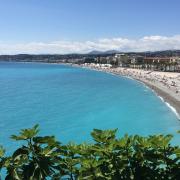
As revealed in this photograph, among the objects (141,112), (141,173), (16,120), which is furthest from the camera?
(141,112)

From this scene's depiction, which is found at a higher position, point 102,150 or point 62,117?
point 102,150

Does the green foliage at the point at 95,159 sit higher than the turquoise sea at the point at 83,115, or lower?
higher

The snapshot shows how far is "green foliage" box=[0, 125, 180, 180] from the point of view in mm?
8930

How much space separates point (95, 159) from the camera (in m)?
9.09

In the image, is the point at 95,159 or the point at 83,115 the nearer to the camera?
the point at 95,159

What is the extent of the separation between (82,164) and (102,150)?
21.8 inches

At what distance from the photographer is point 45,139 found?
9.21 metres

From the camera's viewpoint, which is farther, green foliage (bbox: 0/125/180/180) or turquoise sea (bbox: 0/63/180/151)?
turquoise sea (bbox: 0/63/180/151)

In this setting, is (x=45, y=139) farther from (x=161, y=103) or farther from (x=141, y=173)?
(x=161, y=103)

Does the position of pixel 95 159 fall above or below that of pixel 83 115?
above

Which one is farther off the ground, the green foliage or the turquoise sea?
the green foliage

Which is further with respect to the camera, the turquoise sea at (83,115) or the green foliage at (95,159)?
the turquoise sea at (83,115)

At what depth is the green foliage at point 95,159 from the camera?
29.3 feet

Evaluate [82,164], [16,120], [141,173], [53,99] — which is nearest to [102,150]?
[82,164]
